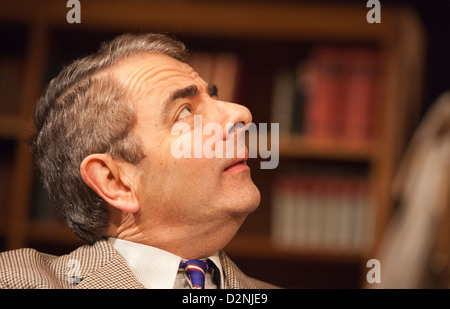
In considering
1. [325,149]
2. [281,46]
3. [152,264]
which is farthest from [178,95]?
[281,46]

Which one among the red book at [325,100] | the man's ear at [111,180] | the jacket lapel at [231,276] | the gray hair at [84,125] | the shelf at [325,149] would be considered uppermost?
the red book at [325,100]

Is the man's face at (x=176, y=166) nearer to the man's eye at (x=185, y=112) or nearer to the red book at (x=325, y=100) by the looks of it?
the man's eye at (x=185, y=112)

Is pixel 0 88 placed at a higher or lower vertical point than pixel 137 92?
higher

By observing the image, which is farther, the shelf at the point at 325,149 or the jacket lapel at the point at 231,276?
the shelf at the point at 325,149

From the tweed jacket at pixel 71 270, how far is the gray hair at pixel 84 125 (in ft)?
0.12

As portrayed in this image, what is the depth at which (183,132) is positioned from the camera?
613mm

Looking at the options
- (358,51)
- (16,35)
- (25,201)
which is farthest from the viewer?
(358,51)

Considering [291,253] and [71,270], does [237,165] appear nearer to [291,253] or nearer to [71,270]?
[71,270]

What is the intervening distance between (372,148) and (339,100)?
0.17 metres

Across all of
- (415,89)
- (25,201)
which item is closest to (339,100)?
(415,89)

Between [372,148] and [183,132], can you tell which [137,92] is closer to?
[183,132]

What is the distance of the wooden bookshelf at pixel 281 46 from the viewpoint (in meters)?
1.54

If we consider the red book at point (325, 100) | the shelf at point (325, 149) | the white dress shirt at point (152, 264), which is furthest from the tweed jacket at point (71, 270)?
the red book at point (325, 100)

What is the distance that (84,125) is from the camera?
2.01 feet
